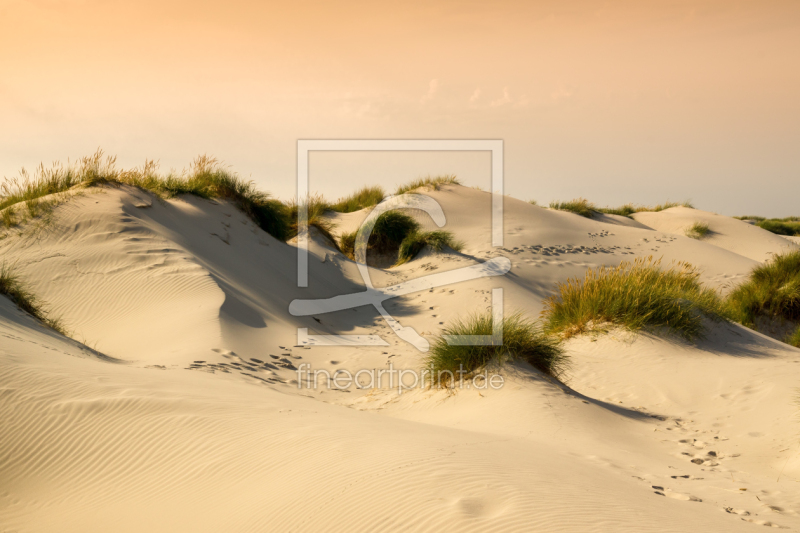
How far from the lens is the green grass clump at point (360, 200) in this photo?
62.3ft

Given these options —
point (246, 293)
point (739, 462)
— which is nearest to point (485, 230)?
point (246, 293)

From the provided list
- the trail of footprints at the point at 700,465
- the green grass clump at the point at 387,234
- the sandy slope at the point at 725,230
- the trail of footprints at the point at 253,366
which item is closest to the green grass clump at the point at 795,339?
the trail of footprints at the point at 700,465

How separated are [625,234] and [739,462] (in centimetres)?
1376

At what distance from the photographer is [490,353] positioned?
6195mm

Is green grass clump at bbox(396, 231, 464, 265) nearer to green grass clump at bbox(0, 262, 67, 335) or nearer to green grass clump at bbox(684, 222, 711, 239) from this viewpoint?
green grass clump at bbox(0, 262, 67, 335)

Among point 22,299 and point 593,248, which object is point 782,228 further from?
point 22,299

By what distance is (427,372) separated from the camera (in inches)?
257

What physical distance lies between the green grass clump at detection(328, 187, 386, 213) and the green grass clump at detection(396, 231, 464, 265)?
4.73 m

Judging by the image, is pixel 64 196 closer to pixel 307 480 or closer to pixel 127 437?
pixel 127 437

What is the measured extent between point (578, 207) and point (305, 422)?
19160 mm

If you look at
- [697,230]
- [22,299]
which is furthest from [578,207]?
[22,299]

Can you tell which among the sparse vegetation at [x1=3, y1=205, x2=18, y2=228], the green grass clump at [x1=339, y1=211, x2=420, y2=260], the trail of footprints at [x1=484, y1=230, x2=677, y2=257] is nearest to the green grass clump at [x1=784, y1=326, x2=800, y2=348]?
the trail of footprints at [x1=484, y1=230, x2=677, y2=257]

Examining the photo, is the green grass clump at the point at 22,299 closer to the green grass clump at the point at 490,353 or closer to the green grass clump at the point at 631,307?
the green grass clump at the point at 490,353

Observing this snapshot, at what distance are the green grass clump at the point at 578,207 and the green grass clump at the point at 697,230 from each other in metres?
3.60
